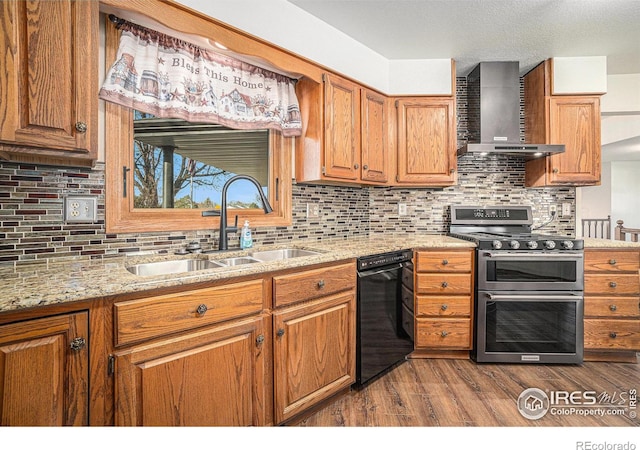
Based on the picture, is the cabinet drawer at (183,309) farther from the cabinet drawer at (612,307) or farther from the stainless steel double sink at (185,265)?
the cabinet drawer at (612,307)

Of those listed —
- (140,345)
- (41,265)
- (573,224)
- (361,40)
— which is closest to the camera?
(140,345)

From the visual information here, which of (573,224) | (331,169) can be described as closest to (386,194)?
(331,169)

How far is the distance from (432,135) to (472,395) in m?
2.00

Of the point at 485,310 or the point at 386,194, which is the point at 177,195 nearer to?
the point at 386,194

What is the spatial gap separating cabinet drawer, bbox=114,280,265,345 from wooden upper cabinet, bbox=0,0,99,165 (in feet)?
2.14

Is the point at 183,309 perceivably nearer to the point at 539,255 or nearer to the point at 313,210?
the point at 313,210

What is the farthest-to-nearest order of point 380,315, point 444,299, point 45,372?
1. point 444,299
2. point 380,315
3. point 45,372

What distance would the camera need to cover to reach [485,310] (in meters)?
2.31

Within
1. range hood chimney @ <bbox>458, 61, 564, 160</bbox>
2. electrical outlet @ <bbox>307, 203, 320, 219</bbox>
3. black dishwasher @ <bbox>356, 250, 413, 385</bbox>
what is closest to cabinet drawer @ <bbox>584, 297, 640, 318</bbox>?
range hood chimney @ <bbox>458, 61, 564, 160</bbox>

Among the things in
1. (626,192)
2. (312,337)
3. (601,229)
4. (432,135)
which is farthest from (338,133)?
(626,192)

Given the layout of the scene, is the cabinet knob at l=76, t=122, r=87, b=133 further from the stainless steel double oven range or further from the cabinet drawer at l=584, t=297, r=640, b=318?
the cabinet drawer at l=584, t=297, r=640, b=318

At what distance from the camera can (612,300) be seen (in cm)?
234

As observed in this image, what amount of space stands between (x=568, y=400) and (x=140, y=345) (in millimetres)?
2349
